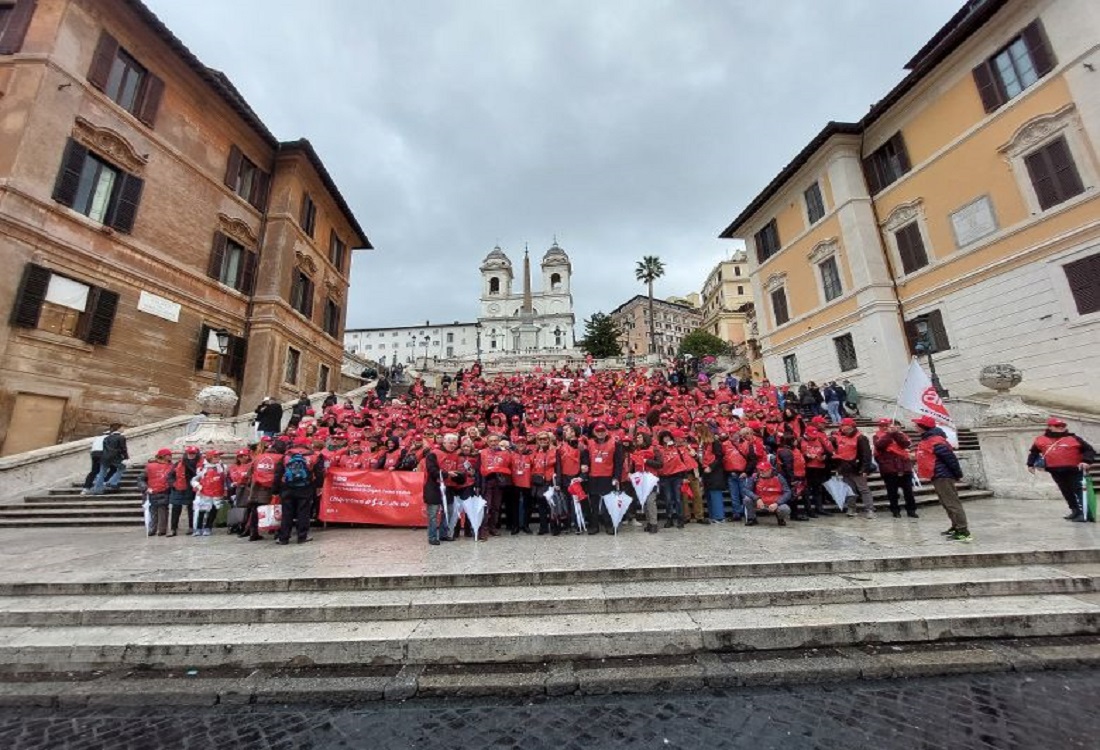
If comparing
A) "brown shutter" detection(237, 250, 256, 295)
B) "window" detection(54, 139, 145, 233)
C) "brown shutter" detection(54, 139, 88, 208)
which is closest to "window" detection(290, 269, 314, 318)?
"brown shutter" detection(237, 250, 256, 295)

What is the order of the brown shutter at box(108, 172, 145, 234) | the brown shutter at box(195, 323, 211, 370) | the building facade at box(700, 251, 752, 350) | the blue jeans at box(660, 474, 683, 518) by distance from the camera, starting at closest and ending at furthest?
the blue jeans at box(660, 474, 683, 518)
the brown shutter at box(108, 172, 145, 234)
the brown shutter at box(195, 323, 211, 370)
the building facade at box(700, 251, 752, 350)

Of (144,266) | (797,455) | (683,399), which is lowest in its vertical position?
(797,455)

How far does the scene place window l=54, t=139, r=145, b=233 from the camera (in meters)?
13.5

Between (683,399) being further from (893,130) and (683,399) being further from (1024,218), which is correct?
(893,130)

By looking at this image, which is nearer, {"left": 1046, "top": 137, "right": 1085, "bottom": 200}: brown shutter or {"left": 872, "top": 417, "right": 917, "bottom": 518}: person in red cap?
{"left": 872, "top": 417, "right": 917, "bottom": 518}: person in red cap

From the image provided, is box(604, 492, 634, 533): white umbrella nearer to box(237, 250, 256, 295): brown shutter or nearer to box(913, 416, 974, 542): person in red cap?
box(913, 416, 974, 542): person in red cap

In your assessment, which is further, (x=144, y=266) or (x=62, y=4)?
(x=144, y=266)

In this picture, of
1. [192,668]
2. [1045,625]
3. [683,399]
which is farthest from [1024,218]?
[192,668]

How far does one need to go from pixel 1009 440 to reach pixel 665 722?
1153 cm

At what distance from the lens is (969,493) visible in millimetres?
10195

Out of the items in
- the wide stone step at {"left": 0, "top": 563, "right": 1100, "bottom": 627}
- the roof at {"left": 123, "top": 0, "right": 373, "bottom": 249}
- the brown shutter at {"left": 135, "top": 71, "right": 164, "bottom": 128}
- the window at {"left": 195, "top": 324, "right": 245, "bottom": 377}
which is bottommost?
the wide stone step at {"left": 0, "top": 563, "right": 1100, "bottom": 627}

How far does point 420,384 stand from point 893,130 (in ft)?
82.8

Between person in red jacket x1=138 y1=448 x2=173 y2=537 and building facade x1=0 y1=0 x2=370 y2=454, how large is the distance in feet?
22.6

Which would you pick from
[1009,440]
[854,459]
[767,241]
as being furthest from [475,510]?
[767,241]
